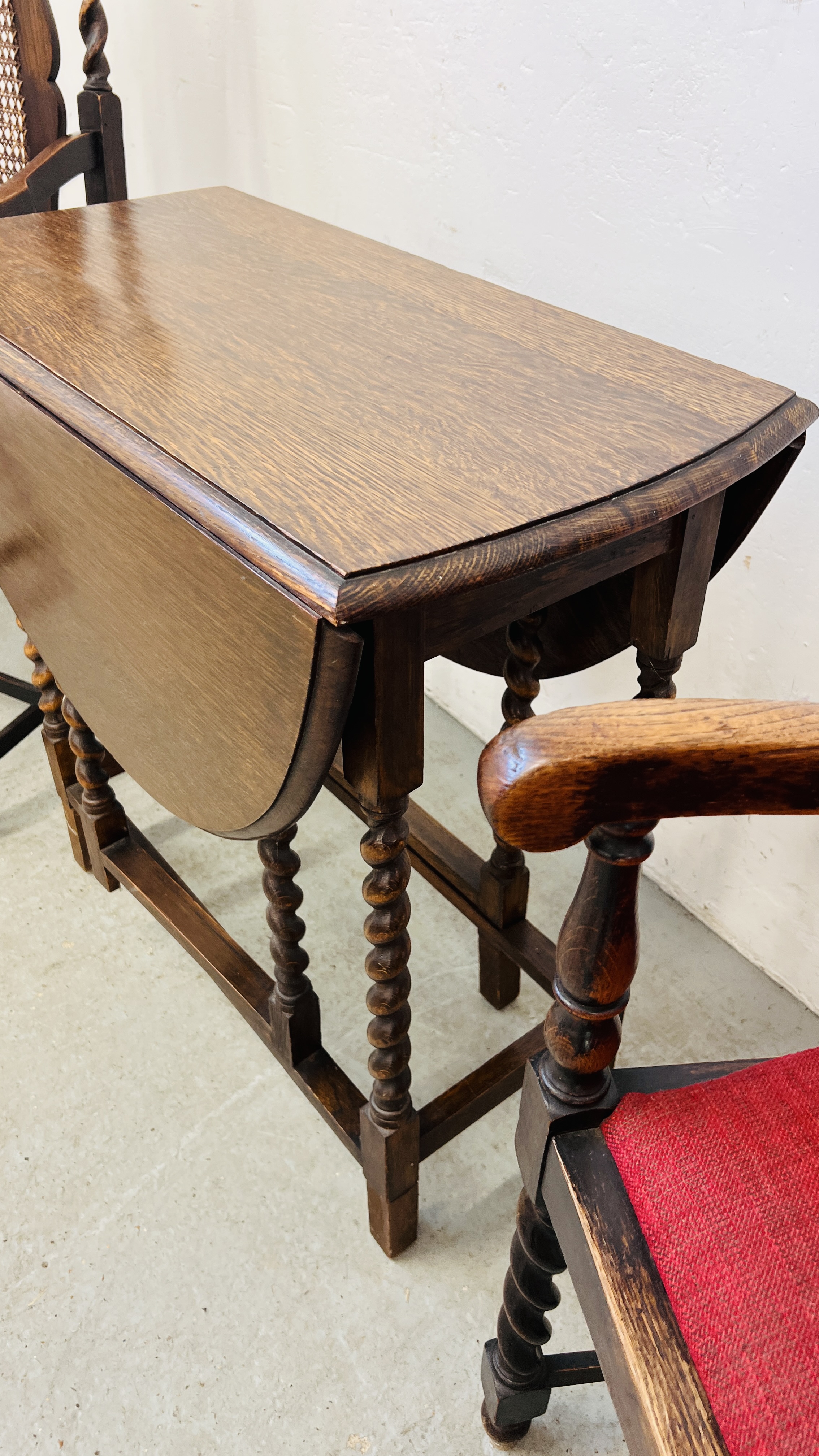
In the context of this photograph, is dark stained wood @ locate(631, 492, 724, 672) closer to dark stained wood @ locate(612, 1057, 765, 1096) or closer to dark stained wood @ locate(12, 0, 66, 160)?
dark stained wood @ locate(612, 1057, 765, 1096)

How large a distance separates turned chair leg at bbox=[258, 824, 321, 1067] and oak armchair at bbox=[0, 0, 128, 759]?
104 centimetres

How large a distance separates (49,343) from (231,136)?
1292 millimetres

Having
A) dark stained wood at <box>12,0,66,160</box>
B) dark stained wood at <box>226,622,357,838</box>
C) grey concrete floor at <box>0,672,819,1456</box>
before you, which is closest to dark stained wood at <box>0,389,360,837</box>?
dark stained wood at <box>226,622,357,838</box>

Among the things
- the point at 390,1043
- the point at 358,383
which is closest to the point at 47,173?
the point at 358,383

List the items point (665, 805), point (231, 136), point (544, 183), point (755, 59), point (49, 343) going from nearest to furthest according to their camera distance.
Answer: point (665, 805), point (49, 343), point (755, 59), point (544, 183), point (231, 136)

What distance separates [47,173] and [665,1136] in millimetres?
1533

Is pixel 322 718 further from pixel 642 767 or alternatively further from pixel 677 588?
pixel 677 588

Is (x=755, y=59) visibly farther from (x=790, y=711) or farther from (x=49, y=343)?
(x=790, y=711)

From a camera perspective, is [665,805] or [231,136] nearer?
[665,805]

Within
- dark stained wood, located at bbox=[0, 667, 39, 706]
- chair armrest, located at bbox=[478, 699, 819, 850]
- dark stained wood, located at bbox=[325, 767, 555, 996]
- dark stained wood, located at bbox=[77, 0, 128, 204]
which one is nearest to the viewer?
chair armrest, located at bbox=[478, 699, 819, 850]

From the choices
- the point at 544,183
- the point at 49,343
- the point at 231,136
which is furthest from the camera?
the point at 231,136

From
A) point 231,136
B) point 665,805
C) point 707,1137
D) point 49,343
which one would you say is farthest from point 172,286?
point 231,136

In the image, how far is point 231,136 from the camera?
197 cm

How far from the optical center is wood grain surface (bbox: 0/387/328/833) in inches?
28.6
